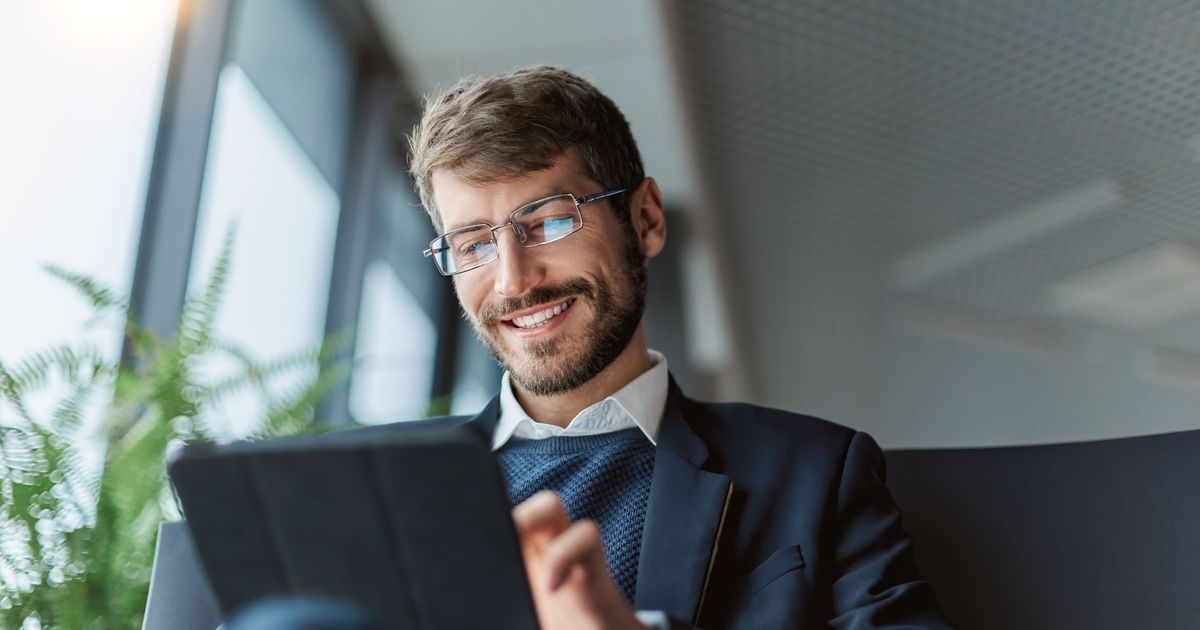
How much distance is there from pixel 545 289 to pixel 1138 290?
13.4 ft

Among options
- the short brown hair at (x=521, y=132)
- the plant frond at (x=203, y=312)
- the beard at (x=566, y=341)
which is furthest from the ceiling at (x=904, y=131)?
the beard at (x=566, y=341)

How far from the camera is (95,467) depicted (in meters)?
1.84

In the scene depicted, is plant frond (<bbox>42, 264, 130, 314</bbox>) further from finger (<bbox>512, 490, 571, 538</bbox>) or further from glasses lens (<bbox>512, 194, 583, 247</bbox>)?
finger (<bbox>512, 490, 571, 538</bbox>)

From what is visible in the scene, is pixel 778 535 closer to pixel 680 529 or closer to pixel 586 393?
pixel 680 529

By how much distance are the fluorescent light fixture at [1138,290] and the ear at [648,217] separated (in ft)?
10.7

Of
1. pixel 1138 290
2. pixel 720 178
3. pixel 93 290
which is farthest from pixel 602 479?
pixel 1138 290

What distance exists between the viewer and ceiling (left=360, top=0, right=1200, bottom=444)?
11.0 ft

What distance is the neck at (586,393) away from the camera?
5.39 ft

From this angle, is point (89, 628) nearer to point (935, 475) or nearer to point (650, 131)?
point (935, 475)

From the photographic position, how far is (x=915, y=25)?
3326 millimetres

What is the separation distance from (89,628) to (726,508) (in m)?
1.05

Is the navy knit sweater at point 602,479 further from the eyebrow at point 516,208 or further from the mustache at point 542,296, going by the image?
the eyebrow at point 516,208

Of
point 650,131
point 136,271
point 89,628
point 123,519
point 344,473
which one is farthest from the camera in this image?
point 650,131

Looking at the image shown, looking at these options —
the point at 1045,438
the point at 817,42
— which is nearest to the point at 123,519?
the point at 817,42
